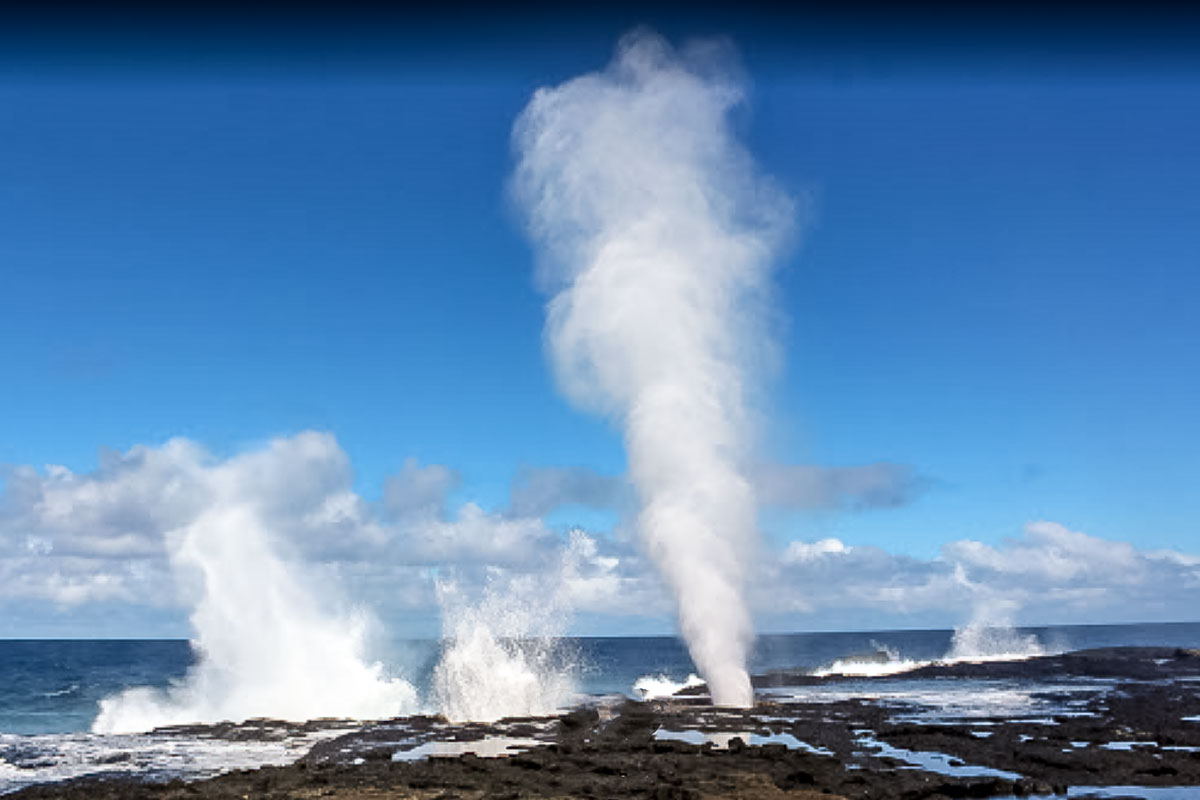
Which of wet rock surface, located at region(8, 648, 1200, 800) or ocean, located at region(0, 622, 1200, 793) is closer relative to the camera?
wet rock surface, located at region(8, 648, 1200, 800)

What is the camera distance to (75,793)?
2706 centimetres

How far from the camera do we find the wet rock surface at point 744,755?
83.7 ft

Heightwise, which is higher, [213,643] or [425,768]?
[213,643]

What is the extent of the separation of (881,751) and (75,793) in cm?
2590

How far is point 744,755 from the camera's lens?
101 feet

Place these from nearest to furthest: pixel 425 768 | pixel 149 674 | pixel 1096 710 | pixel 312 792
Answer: pixel 312 792, pixel 425 768, pixel 1096 710, pixel 149 674

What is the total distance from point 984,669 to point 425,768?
2568 inches

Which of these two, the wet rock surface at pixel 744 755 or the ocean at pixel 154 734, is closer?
the wet rock surface at pixel 744 755

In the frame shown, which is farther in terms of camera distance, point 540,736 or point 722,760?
point 540,736

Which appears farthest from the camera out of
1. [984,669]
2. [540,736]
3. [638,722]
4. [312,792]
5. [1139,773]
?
[984,669]

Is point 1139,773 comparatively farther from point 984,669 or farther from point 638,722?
point 984,669

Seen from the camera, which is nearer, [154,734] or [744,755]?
[744,755]

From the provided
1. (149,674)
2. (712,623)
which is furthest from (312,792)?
(149,674)

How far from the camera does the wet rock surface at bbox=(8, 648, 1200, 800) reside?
25.5 meters
